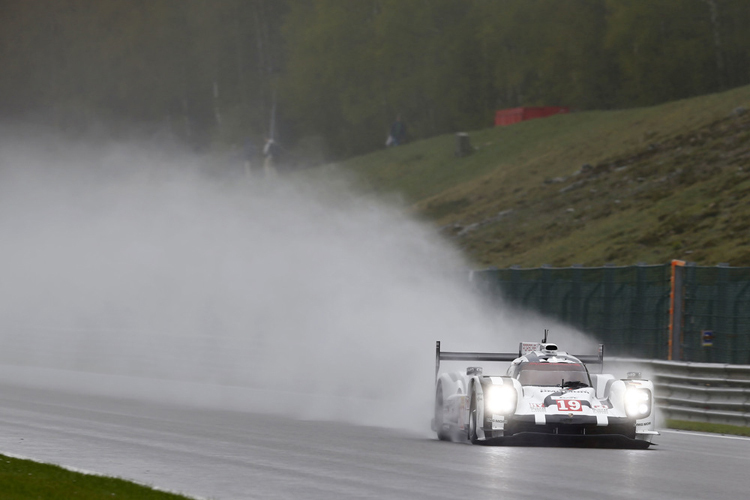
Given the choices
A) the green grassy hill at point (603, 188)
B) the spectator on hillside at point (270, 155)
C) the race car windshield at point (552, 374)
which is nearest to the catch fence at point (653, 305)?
the race car windshield at point (552, 374)

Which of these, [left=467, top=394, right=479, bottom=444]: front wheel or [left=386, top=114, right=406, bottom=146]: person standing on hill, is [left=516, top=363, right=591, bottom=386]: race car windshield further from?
[left=386, top=114, right=406, bottom=146]: person standing on hill

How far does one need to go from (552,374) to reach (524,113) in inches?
2453

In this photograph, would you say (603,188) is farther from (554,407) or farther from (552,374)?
(554,407)

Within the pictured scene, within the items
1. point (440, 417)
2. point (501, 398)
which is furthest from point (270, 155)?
point (501, 398)

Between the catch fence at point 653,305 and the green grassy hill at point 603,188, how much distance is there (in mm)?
11775

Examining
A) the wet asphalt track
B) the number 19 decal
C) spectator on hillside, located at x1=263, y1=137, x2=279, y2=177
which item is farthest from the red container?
the number 19 decal

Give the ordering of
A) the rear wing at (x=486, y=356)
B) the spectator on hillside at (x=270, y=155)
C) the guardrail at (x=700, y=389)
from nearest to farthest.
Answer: the rear wing at (x=486, y=356) → the guardrail at (x=700, y=389) → the spectator on hillside at (x=270, y=155)

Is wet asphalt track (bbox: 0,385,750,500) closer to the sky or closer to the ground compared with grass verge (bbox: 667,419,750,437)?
closer to the ground

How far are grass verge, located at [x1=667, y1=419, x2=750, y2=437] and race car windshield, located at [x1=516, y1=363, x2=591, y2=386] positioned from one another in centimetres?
306

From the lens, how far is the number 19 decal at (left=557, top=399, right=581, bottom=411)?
13.5m

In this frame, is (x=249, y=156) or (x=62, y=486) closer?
(x=62, y=486)

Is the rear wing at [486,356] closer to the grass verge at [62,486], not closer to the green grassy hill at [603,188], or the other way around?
the grass verge at [62,486]

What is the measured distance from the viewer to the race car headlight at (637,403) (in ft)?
44.8

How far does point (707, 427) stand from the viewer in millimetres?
17438
